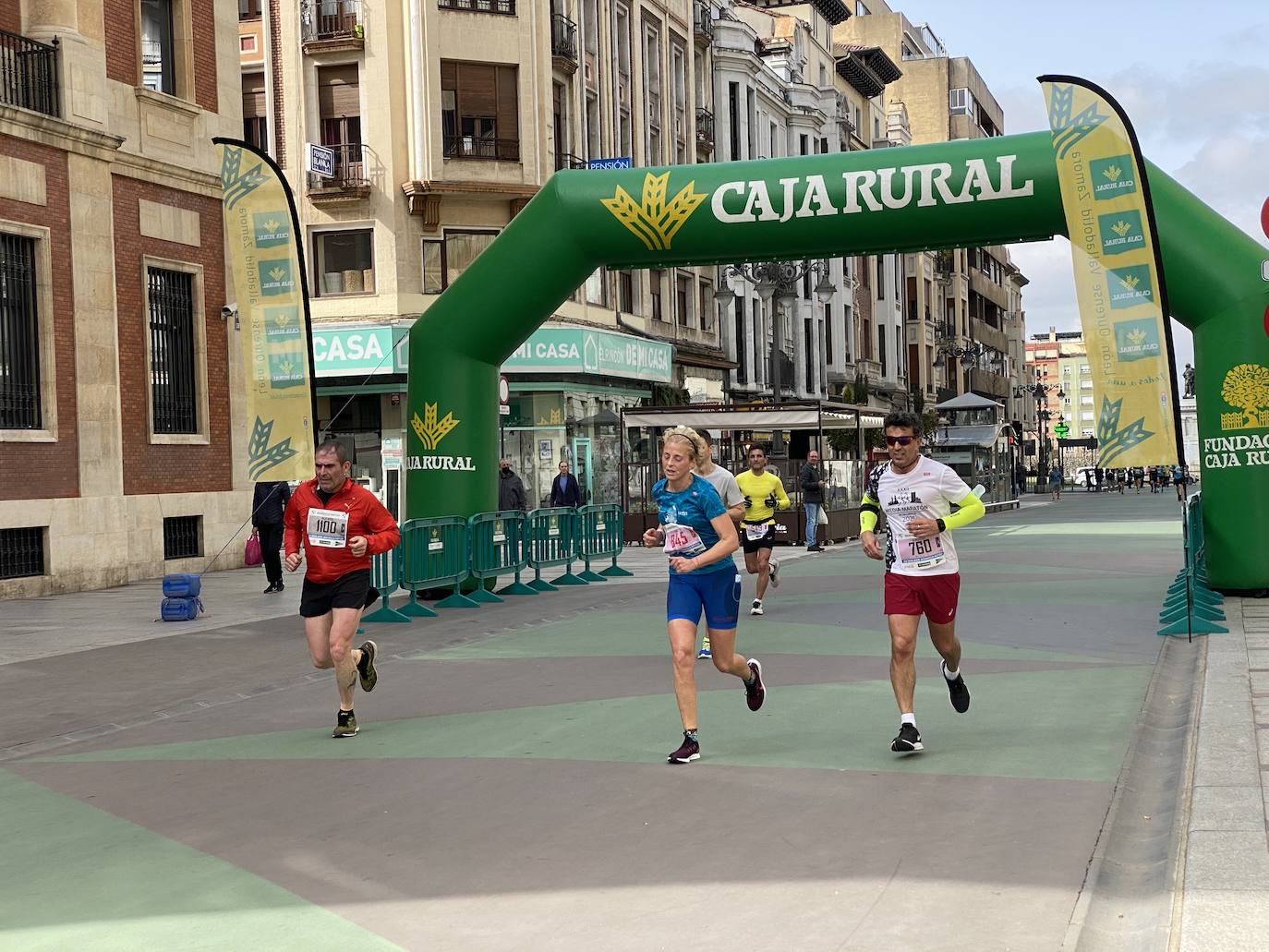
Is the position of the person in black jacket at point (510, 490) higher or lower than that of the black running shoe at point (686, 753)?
higher

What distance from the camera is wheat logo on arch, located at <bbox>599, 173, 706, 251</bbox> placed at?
51.5 feet

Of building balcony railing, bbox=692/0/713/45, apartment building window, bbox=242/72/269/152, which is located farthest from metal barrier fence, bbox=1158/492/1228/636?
building balcony railing, bbox=692/0/713/45

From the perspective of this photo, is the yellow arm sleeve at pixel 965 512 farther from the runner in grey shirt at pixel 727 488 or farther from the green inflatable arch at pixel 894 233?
the green inflatable arch at pixel 894 233

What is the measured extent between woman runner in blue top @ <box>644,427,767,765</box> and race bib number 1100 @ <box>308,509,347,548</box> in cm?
186

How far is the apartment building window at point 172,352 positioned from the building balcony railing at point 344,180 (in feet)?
34.9

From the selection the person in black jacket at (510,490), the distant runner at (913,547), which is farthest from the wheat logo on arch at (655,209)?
the person in black jacket at (510,490)

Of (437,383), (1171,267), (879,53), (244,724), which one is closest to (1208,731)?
(244,724)

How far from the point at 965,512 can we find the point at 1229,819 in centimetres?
235

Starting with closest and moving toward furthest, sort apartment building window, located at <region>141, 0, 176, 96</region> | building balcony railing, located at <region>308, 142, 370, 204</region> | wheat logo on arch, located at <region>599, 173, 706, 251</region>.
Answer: wheat logo on arch, located at <region>599, 173, 706, 251</region>
apartment building window, located at <region>141, 0, 176, 96</region>
building balcony railing, located at <region>308, 142, 370, 204</region>

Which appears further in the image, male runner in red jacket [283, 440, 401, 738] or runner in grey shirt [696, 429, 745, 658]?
runner in grey shirt [696, 429, 745, 658]

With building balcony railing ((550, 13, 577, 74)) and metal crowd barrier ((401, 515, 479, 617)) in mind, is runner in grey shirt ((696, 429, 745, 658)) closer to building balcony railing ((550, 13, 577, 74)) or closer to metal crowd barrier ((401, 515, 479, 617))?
metal crowd barrier ((401, 515, 479, 617))

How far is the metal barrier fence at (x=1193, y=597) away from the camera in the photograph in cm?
1282

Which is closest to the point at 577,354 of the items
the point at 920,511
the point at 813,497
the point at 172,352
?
the point at 813,497

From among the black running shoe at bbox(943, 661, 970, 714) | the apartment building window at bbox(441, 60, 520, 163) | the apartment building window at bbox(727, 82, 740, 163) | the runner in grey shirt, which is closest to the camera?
the black running shoe at bbox(943, 661, 970, 714)
